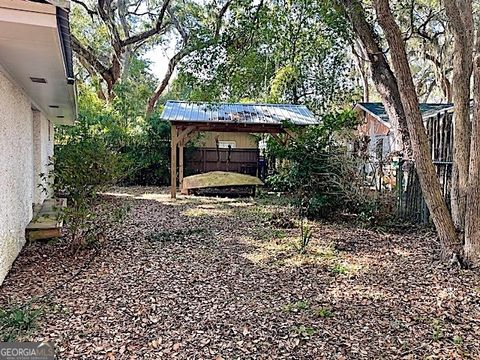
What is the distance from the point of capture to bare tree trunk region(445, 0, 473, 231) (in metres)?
5.54

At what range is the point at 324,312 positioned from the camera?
13.2 ft

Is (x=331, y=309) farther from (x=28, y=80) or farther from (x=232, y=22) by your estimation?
(x=232, y=22)

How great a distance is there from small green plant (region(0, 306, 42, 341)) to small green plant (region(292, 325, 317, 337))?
2255 mm

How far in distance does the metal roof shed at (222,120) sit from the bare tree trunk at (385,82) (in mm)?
3458

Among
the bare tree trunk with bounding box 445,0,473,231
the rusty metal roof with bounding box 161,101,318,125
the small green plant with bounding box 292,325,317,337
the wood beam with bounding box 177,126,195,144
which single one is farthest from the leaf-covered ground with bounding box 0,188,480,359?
the rusty metal roof with bounding box 161,101,318,125

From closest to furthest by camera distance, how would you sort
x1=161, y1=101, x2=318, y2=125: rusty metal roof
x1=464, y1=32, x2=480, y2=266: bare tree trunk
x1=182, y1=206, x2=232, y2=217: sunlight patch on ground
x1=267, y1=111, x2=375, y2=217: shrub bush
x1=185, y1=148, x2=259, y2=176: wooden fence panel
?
x1=464, y1=32, x2=480, y2=266: bare tree trunk → x1=267, y1=111, x2=375, y2=217: shrub bush → x1=182, y1=206, x2=232, y2=217: sunlight patch on ground → x1=161, y1=101, x2=318, y2=125: rusty metal roof → x1=185, y1=148, x2=259, y2=176: wooden fence panel

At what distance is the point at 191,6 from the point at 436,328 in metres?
15.4

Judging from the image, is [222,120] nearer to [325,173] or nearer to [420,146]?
[325,173]

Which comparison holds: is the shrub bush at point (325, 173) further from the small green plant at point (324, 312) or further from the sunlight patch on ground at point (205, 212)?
the small green plant at point (324, 312)

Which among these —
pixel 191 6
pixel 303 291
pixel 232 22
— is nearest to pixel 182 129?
pixel 232 22

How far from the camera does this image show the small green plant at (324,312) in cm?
394

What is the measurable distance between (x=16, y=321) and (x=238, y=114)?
11.0 metres

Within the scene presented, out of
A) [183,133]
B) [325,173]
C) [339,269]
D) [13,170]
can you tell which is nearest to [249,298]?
[339,269]

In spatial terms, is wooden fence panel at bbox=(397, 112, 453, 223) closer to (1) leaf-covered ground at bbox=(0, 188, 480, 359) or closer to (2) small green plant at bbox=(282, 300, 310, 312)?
(1) leaf-covered ground at bbox=(0, 188, 480, 359)
